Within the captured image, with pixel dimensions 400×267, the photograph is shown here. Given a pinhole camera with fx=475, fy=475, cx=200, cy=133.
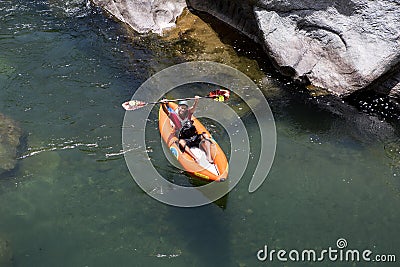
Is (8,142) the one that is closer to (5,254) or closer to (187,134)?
(5,254)

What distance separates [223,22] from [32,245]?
9.23 m

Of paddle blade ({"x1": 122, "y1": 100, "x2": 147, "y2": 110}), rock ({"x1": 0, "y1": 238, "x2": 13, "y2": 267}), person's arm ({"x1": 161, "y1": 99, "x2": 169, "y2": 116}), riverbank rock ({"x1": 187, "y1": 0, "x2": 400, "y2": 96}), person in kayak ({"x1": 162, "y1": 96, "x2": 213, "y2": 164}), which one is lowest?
rock ({"x1": 0, "y1": 238, "x2": 13, "y2": 267})

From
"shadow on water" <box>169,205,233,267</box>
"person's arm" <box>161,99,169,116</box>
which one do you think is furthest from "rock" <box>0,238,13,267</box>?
"person's arm" <box>161,99,169,116</box>

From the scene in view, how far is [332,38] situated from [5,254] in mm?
9357

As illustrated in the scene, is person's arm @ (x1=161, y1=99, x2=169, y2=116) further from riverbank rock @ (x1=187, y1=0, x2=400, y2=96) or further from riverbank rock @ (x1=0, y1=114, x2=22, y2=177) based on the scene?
riverbank rock @ (x1=187, y1=0, x2=400, y2=96)

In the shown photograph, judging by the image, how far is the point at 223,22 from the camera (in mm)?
15141

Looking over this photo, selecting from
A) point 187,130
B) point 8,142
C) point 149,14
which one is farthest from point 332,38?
point 8,142

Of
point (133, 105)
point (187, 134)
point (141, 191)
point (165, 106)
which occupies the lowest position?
point (141, 191)

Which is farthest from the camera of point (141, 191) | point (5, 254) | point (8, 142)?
point (8, 142)

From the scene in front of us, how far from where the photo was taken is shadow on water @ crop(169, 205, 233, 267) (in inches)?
351

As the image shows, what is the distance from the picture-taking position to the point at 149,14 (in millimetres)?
15039

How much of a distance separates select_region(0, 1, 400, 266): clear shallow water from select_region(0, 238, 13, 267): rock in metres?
0.10

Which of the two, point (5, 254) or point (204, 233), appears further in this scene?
point (204, 233)

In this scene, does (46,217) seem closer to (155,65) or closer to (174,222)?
(174,222)
